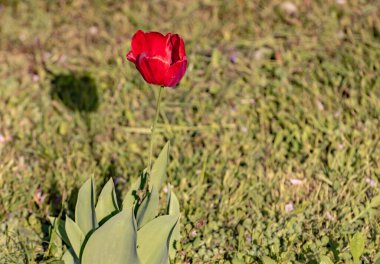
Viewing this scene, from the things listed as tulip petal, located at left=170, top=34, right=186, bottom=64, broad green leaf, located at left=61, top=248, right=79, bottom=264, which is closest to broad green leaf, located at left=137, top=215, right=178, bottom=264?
broad green leaf, located at left=61, top=248, right=79, bottom=264

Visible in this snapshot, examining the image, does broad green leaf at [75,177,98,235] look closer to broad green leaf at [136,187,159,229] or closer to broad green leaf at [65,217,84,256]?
broad green leaf at [65,217,84,256]

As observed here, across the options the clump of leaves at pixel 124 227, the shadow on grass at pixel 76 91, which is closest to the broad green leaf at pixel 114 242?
the clump of leaves at pixel 124 227

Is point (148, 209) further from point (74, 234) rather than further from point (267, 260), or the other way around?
point (267, 260)

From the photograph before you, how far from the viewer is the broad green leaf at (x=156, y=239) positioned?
2.03 meters

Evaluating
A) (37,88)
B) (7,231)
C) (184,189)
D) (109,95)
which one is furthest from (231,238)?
(37,88)

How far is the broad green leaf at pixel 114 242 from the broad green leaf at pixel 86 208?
0.09 meters

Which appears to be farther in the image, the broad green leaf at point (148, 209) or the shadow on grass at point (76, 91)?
the shadow on grass at point (76, 91)

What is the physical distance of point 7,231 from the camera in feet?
8.33

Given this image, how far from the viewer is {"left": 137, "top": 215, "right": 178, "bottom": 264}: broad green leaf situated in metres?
2.03

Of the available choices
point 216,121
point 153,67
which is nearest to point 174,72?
point 153,67

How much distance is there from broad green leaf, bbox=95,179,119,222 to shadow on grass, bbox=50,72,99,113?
1.03m

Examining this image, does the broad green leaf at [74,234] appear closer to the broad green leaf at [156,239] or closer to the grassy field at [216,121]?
the broad green leaf at [156,239]

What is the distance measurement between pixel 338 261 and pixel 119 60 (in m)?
1.53

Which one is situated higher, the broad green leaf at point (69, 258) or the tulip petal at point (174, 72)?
the tulip petal at point (174, 72)
